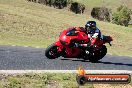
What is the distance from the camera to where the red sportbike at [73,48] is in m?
16.0

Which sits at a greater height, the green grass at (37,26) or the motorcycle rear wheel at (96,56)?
the motorcycle rear wheel at (96,56)

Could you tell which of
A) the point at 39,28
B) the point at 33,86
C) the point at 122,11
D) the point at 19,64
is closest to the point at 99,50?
the point at 19,64

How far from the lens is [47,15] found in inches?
2432

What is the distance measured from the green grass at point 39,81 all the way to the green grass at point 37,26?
24387 mm

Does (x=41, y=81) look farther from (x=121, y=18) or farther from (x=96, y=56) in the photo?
(x=121, y=18)

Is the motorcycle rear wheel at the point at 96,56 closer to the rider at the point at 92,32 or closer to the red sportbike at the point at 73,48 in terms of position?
the red sportbike at the point at 73,48

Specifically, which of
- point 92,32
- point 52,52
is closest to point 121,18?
point 92,32

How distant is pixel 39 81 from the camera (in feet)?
28.9

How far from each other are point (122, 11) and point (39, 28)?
88526mm

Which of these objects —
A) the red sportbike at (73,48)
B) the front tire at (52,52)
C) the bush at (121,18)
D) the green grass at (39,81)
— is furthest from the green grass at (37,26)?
the bush at (121,18)

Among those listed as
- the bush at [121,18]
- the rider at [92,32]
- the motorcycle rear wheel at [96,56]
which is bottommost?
the bush at [121,18]

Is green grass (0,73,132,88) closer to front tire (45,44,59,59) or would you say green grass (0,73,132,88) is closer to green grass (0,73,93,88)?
green grass (0,73,93,88)

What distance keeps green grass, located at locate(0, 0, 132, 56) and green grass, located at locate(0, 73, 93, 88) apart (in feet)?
80.0

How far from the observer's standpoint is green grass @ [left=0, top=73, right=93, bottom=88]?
8428 millimetres
